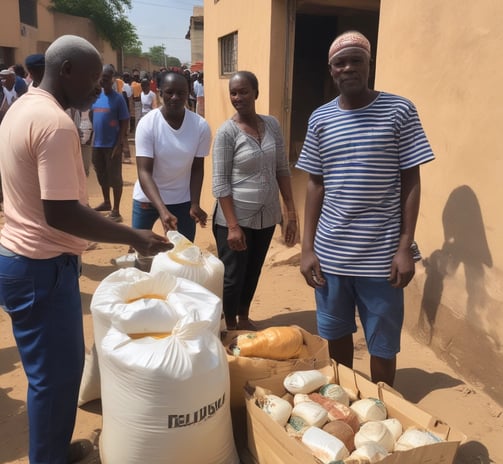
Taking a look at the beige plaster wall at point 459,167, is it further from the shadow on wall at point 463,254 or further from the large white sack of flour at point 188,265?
the large white sack of flour at point 188,265

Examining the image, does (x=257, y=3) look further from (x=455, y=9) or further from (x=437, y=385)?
(x=437, y=385)

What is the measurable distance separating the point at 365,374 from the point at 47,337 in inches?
82.1

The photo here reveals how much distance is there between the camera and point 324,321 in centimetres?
271

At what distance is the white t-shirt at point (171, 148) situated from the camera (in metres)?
3.35

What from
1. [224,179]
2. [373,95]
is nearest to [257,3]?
[224,179]

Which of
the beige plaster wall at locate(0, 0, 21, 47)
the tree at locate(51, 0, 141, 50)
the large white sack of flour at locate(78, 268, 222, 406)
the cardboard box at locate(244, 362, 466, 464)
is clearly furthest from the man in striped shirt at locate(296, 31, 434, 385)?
the tree at locate(51, 0, 141, 50)

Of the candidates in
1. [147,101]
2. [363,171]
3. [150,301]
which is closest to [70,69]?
[150,301]

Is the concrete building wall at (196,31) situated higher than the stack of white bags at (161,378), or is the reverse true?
the concrete building wall at (196,31)

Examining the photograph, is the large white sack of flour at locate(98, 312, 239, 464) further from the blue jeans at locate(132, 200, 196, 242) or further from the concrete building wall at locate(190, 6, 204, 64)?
the concrete building wall at locate(190, 6, 204, 64)

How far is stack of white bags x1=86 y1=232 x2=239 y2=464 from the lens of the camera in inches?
76.3

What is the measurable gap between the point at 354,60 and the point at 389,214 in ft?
2.38

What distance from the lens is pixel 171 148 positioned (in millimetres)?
3383

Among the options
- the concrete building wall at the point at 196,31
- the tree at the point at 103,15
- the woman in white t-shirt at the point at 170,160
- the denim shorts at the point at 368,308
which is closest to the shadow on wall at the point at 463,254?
the denim shorts at the point at 368,308

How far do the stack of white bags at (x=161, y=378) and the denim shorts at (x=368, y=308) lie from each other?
2.26 ft
